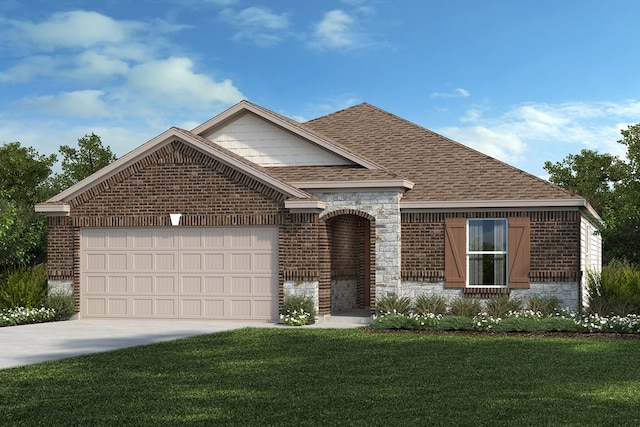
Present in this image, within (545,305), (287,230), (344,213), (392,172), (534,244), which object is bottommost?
(545,305)

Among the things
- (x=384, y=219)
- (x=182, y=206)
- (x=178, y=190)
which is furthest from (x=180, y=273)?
(x=384, y=219)

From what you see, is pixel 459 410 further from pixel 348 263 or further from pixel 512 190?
pixel 348 263

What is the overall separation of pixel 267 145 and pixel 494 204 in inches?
266

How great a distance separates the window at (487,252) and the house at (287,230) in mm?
28

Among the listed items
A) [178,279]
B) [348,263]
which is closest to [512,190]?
[348,263]

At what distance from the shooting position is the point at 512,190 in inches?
906

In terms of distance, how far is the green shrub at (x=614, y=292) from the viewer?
21375 millimetres

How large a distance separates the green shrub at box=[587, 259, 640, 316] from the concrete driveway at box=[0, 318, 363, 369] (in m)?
6.02

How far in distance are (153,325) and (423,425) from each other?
13.7 m

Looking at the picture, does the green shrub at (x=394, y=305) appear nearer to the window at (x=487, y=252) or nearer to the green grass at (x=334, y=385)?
the window at (x=487, y=252)

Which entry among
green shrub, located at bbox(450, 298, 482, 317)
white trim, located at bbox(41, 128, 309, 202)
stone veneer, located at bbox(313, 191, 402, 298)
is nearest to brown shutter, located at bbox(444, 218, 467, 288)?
green shrub, located at bbox(450, 298, 482, 317)

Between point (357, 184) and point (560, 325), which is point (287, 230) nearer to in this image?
point (357, 184)

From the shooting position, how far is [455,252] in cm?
2311

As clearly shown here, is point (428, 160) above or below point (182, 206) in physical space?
above
